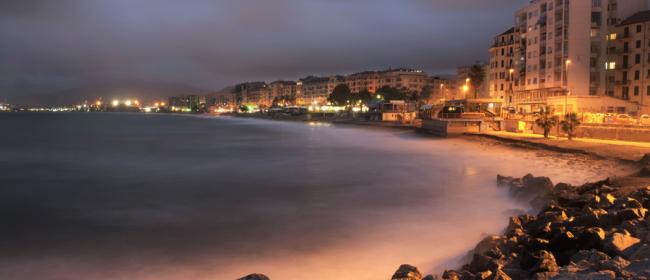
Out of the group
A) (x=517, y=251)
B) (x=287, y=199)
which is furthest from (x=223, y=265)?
(x=287, y=199)

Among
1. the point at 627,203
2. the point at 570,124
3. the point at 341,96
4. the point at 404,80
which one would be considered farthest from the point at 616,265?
the point at 404,80

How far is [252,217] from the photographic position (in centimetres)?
1697

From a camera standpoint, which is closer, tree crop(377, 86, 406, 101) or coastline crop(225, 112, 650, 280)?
coastline crop(225, 112, 650, 280)

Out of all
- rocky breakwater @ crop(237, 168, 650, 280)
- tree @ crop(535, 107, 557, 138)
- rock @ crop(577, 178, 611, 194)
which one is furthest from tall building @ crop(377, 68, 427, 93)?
rocky breakwater @ crop(237, 168, 650, 280)

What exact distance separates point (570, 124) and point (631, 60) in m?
35.1

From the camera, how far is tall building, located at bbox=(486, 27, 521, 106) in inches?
3351

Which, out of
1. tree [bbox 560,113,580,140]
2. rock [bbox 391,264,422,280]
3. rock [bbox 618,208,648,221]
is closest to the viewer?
rock [bbox 391,264,422,280]

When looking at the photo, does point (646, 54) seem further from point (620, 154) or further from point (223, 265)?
point (223, 265)

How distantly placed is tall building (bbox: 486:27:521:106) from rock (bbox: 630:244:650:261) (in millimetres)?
81460

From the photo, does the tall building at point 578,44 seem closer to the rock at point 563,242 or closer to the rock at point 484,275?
the rock at point 563,242

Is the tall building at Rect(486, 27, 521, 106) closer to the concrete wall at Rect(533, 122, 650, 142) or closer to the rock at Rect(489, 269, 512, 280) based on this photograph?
the concrete wall at Rect(533, 122, 650, 142)

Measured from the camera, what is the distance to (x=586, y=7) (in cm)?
6353

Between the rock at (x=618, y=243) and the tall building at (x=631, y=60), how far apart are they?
62237 millimetres

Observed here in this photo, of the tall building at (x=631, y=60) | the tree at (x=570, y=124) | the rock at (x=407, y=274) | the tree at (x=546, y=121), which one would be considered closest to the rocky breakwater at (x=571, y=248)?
the rock at (x=407, y=274)
